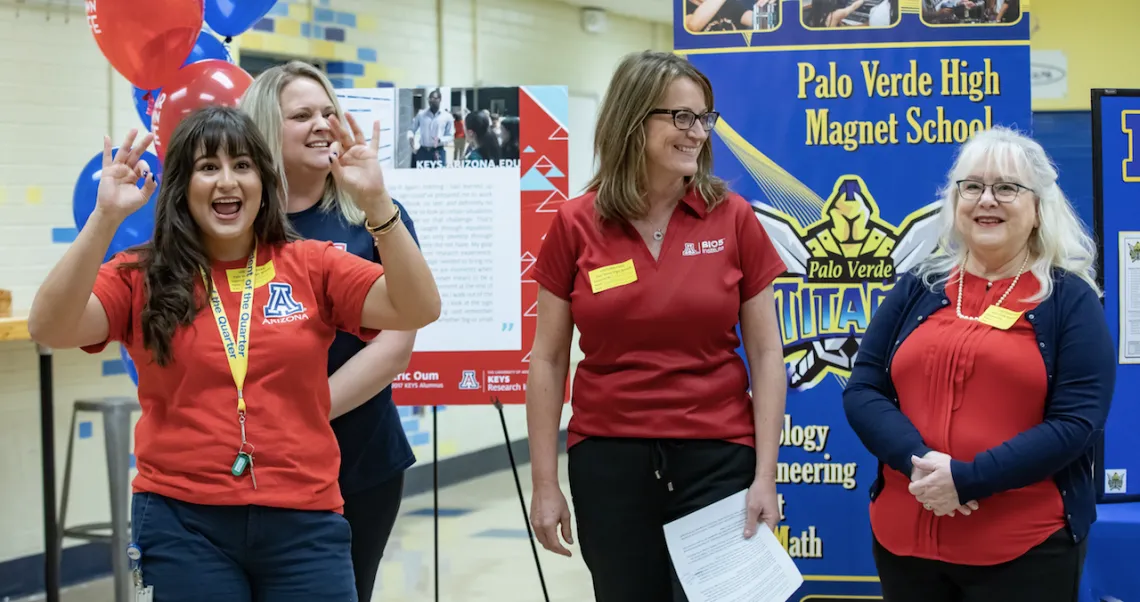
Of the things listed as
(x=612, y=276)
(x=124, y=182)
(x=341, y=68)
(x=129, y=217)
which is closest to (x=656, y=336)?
(x=612, y=276)

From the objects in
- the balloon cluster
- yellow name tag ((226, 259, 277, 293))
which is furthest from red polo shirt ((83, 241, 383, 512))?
the balloon cluster

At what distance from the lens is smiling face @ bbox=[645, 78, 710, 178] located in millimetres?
2256

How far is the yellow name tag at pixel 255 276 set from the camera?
6.32 ft

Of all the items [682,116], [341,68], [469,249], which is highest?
[341,68]

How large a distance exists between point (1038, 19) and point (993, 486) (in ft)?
18.5

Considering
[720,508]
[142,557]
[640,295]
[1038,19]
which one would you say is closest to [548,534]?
[720,508]

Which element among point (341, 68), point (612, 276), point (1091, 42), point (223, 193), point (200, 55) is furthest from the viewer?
point (1091, 42)

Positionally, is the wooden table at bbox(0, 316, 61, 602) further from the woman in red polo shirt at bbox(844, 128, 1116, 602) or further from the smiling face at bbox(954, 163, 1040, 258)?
the smiling face at bbox(954, 163, 1040, 258)

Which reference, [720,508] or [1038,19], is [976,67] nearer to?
[720,508]

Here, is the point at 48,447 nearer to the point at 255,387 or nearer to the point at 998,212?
the point at 255,387

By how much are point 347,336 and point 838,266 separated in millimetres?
1382

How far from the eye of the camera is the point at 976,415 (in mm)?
2236

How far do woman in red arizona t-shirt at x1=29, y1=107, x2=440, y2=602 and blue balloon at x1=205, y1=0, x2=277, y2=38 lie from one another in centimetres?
171

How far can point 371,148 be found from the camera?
6.24 feet
